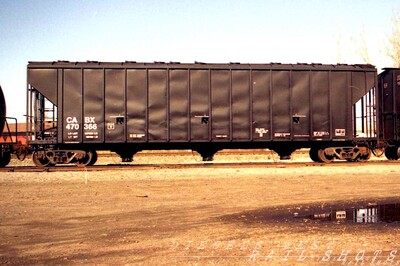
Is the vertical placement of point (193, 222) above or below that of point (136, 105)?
below

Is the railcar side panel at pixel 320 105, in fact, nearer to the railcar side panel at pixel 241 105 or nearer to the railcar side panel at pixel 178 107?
the railcar side panel at pixel 241 105

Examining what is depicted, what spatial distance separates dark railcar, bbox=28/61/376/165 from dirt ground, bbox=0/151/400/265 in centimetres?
331

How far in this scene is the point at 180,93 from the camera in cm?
1520

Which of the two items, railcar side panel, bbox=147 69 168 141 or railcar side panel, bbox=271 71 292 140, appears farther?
railcar side panel, bbox=271 71 292 140

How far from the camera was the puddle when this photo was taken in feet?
19.7

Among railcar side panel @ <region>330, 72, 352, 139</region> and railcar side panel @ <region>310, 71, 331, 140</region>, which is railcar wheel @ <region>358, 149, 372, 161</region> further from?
railcar side panel @ <region>310, 71, 331, 140</region>

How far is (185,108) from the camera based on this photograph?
15141 mm

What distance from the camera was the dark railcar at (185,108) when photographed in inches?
585

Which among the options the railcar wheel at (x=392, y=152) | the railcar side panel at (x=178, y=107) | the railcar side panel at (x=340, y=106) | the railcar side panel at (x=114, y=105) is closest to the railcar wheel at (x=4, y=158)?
the railcar side panel at (x=114, y=105)

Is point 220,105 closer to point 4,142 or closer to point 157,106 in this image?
point 157,106

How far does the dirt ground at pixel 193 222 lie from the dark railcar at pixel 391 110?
5.33 metres

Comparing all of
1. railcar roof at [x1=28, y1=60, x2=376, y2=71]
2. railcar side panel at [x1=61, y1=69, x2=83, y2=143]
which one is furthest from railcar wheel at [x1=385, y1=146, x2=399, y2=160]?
railcar side panel at [x1=61, y1=69, x2=83, y2=143]

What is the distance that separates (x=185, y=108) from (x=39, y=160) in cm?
647

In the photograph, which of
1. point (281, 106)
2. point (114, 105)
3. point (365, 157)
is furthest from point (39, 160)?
point (365, 157)
